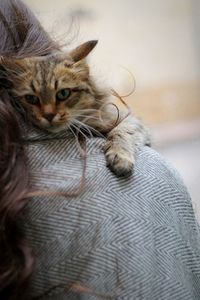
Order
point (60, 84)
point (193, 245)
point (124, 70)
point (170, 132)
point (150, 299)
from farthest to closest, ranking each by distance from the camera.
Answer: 1. point (170, 132)
2. point (124, 70)
3. point (60, 84)
4. point (193, 245)
5. point (150, 299)

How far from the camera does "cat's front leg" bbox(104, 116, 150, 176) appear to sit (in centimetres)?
84

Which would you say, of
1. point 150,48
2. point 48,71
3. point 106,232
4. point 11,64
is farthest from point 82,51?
point 150,48

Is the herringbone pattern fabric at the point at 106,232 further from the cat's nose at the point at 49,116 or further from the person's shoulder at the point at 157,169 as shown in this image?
the cat's nose at the point at 49,116

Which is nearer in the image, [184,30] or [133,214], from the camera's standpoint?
[133,214]

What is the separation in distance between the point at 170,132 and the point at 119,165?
2.20 m

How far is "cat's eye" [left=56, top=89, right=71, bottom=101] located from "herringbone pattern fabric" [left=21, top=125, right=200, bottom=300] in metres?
0.20

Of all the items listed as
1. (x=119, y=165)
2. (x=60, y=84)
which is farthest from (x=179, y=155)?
(x=119, y=165)

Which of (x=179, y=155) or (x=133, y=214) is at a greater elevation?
(x=133, y=214)

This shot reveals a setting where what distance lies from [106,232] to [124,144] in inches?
11.9

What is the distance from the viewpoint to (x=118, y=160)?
808 millimetres

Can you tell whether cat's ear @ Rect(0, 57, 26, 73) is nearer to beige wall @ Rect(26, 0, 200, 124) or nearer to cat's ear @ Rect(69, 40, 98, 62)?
cat's ear @ Rect(69, 40, 98, 62)

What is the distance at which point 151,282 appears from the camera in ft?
2.55

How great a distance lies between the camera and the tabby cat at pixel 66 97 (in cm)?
96

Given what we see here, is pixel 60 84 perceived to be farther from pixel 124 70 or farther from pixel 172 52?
pixel 172 52
